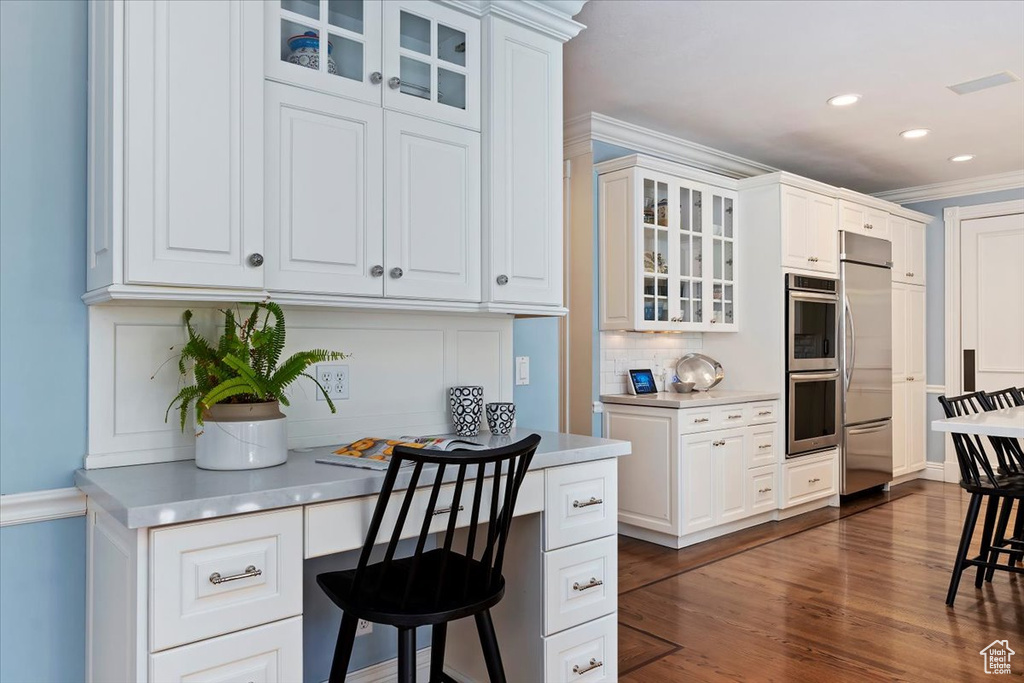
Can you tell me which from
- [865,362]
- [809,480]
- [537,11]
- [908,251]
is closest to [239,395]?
[537,11]

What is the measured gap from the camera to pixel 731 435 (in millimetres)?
4359

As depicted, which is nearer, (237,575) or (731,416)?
(237,575)

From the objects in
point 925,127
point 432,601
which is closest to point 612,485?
point 432,601

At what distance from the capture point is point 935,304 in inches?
248

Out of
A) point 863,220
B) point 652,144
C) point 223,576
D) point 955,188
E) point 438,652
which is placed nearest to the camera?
point 223,576

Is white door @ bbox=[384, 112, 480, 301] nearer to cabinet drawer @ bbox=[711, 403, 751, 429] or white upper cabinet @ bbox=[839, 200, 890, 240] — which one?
cabinet drawer @ bbox=[711, 403, 751, 429]

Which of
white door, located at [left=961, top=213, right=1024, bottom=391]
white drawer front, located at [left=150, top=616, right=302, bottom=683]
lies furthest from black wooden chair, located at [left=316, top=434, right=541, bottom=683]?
white door, located at [left=961, top=213, right=1024, bottom=391]

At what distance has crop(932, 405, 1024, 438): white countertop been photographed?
9.07ft

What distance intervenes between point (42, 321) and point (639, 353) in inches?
143

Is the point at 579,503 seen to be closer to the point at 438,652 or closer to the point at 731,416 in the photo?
the point at 438,652

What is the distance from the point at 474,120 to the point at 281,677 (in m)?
1.70

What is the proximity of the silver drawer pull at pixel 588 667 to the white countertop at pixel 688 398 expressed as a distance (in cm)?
206

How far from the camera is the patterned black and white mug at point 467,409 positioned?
7.89 feet

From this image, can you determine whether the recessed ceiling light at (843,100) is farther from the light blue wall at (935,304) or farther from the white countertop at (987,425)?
the light blue wall at (935,304)
